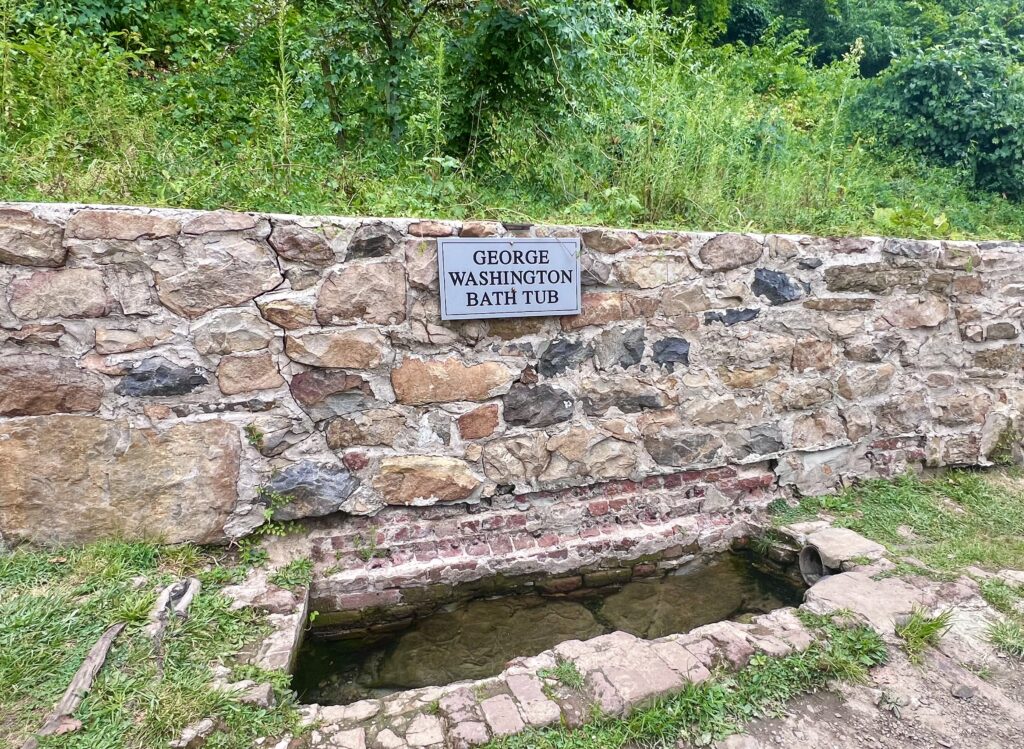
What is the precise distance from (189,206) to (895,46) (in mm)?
12101

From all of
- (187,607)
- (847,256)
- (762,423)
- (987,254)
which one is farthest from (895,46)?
(187,607)

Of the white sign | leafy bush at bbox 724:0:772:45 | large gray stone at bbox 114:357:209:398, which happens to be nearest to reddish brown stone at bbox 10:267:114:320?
large gray stone at bbox 114:357:209:398

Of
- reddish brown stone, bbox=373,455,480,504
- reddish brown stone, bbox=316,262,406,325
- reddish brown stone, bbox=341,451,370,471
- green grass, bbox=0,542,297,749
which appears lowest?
green grass, bbox=0,542,297,749

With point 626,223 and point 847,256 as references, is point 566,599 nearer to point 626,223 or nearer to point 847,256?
point 626,223

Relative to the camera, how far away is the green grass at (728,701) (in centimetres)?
177

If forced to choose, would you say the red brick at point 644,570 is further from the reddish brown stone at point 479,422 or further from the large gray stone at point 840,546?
the reddish brown stone at point 479,422

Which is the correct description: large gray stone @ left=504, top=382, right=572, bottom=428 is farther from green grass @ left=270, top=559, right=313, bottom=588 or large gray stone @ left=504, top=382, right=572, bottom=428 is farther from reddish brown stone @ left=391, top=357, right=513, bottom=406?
green grass @ left=270, top=559, right=313, bottom=588

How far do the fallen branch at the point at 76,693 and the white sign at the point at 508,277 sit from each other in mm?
1620

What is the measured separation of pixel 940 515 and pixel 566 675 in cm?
240

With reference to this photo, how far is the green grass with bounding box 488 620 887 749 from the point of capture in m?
1.77

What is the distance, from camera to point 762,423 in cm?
323

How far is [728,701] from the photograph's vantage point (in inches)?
75.3

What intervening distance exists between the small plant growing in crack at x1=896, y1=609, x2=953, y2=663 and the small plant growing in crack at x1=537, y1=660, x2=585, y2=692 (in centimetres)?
120

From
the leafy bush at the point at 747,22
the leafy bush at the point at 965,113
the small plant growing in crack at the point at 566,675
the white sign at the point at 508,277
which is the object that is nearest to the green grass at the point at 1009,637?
the small plant growing in crack at the point at 566,675
